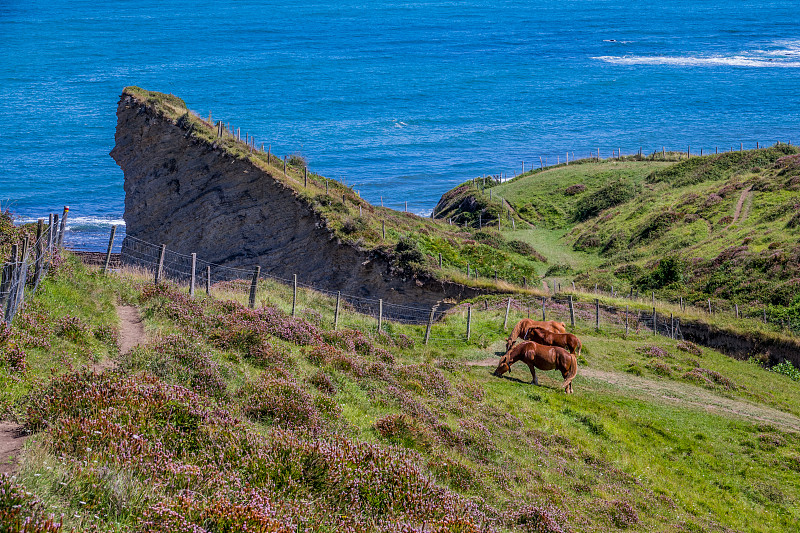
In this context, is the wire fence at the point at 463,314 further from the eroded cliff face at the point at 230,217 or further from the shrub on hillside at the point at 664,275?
the shrub on hillside at the point at 664,275

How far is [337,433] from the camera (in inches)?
424

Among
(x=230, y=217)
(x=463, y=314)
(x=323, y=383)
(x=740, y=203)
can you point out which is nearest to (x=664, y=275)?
(x=740, y=203)

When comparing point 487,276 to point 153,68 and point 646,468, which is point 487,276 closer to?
point 646,468

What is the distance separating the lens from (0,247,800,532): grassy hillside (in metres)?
7.31

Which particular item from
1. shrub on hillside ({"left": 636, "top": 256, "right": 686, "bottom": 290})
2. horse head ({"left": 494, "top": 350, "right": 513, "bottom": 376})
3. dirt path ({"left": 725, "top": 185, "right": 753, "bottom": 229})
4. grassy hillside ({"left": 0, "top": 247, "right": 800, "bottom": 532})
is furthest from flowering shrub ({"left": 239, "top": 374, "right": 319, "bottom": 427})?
dirt path ({"left": 725, "top": 185, "right": 753, "bottom": 229})

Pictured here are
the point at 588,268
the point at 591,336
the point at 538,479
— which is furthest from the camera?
the point at 588,268

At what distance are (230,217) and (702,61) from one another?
182 meters

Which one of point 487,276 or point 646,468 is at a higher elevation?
point 487,276

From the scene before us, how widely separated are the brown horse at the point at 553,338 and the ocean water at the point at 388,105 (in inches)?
2079

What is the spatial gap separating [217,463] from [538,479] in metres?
7.46

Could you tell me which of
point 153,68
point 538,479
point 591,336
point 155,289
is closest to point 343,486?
point 538,479

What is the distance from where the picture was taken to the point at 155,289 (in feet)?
57.0

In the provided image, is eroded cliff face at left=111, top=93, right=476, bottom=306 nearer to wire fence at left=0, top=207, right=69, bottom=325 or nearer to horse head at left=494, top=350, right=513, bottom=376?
horse head at left=494, top=350, right=513, bottom=376

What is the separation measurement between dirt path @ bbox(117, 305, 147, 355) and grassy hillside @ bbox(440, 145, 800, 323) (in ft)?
108
